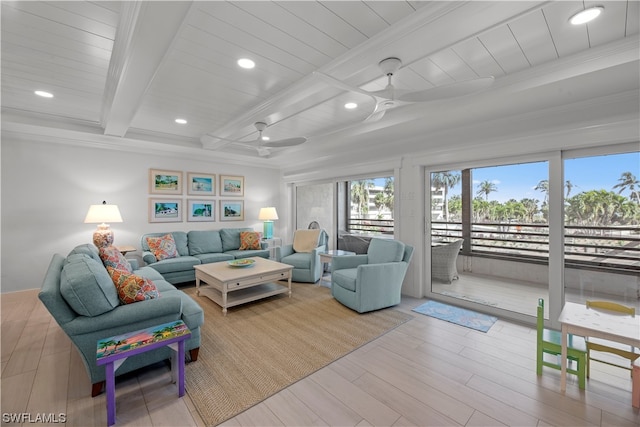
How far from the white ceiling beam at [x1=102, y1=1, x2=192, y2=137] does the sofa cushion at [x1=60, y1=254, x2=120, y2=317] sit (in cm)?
161

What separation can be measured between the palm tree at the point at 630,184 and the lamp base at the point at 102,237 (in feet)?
20.5

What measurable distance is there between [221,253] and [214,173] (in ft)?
5.80

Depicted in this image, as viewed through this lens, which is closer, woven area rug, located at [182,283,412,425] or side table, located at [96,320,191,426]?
side table, located at [96,320,191,426]

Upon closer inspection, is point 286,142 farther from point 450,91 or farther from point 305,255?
point 305,255

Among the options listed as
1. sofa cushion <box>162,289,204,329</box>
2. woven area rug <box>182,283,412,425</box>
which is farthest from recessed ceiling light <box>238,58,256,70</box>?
woven area rug <box>182,283,412,425</box>

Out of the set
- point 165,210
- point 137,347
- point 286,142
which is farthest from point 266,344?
point 165,210

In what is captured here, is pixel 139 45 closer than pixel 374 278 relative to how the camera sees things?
Yes

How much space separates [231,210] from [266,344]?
3.94 m

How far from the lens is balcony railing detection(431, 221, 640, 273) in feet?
8.67

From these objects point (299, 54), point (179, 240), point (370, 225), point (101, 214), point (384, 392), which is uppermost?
point (299, 54)

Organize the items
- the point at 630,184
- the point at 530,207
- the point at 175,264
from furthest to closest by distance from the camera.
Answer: the point at 175,264
the point at 530,207
the point at 630,184

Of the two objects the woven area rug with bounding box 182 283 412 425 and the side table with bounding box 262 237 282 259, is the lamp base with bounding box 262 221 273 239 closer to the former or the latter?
the side table with bounding box 262 237 282 259

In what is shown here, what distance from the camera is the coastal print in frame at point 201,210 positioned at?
5.48m

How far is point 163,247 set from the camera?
461 centimetres
